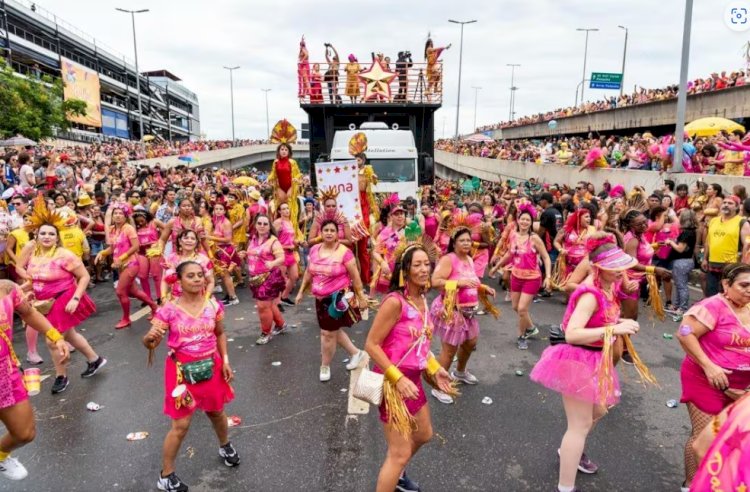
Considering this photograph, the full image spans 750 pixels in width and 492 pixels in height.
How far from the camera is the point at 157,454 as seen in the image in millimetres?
4066

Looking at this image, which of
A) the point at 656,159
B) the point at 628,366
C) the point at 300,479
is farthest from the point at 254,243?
the point at 656,159

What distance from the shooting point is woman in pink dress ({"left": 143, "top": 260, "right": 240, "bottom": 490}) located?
136 inches

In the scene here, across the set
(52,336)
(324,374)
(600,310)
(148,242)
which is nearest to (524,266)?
(324,374)

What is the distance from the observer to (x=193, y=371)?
11.5ft

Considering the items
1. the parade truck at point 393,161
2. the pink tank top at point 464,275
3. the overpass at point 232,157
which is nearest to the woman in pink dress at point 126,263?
the pink tank top at point 464,275

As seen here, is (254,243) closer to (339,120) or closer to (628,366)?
(628,366)

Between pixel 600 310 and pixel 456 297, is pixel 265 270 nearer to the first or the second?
pixel 456 297

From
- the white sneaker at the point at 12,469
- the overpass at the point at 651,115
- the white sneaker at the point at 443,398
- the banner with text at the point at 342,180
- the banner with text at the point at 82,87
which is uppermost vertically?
the banner with text at the point at 82,87

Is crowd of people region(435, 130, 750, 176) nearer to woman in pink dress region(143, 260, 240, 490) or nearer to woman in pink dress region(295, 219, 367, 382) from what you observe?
woman in pink dress region(295, 219, 367, 382)

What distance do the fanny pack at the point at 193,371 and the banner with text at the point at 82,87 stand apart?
45988mm

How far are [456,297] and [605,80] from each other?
3194 cm

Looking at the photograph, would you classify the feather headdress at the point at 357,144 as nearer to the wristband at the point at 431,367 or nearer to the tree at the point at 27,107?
the wristband at the point at 431,367

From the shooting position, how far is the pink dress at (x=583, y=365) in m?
3.25

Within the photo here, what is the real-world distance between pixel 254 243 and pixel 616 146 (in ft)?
51.8
